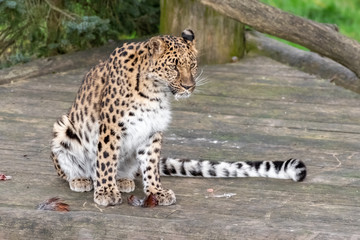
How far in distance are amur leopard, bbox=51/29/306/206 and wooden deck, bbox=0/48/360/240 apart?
90 mm

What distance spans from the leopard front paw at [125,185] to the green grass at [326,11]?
6.06 metres

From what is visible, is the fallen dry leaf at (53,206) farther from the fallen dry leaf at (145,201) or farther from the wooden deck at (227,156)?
the fallen dry leaf at (145,201)

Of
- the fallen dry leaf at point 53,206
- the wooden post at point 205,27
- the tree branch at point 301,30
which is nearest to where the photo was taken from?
the fallen dry leaf at point 53,206

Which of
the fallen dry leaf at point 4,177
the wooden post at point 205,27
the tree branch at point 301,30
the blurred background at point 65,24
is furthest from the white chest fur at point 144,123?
the wooden post at point 205,27

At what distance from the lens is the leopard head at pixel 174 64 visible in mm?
4246

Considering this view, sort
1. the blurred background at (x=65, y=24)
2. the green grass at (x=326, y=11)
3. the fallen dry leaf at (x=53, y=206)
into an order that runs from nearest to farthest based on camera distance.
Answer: the fallen dry leaf at (x=53, y=206), the blurred background at (x=65, y=24), the green grass at (x=326, y=11)

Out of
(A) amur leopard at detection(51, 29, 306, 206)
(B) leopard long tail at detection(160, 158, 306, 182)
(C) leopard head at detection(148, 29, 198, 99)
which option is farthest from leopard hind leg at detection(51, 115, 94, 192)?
(C) leopard head at detection(148, 29, 198, 99)

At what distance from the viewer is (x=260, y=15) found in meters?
6.70

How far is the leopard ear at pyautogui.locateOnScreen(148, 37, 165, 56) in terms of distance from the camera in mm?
4266

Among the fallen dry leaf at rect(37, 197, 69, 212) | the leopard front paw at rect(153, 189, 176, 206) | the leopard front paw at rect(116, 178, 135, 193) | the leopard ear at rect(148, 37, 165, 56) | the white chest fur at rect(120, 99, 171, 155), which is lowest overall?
the fallen dry leaf at rect(37, 197, 69, 212)

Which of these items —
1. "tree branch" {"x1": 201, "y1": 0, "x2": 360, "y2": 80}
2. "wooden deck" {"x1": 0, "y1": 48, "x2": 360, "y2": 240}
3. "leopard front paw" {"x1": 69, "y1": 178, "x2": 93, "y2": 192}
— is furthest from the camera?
"tree branch" {"x1": 201, "y1": 0, "x2": 360, "y2": 80}

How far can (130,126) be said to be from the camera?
443cm

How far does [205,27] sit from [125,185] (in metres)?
3.18

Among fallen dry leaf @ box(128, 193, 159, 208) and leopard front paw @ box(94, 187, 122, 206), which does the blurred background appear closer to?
leopard front paw @ box(94, 187, 122, 206)
